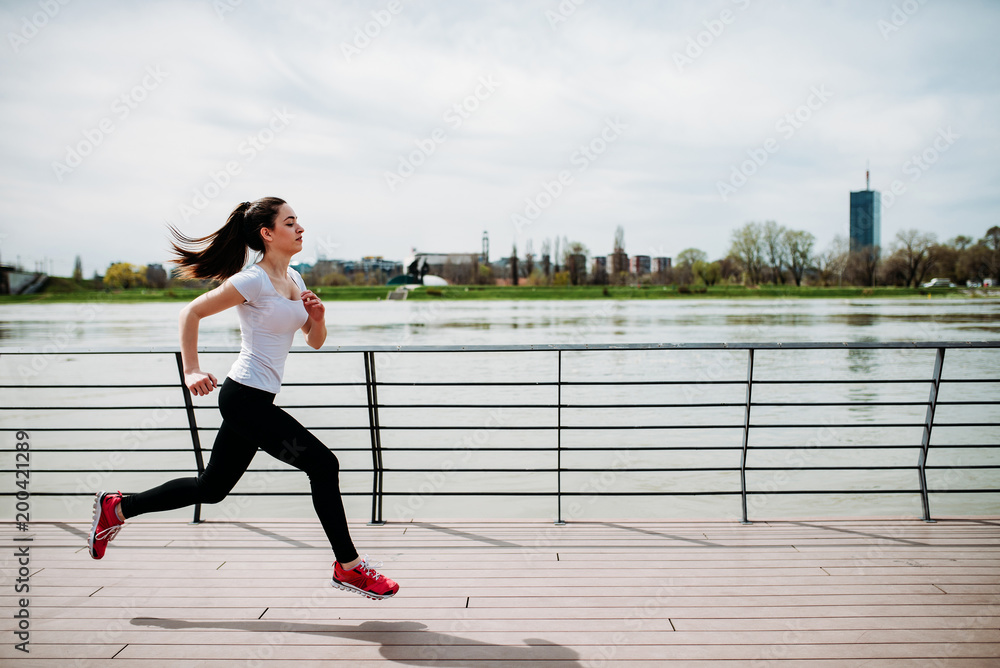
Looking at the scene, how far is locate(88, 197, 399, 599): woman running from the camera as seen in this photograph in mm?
2453

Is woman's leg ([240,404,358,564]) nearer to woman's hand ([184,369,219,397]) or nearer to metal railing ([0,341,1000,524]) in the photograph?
metal railing ([0,341,1000,524])

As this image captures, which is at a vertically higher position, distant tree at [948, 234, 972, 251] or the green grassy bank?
distant tree at [948, 234, 972, 251]

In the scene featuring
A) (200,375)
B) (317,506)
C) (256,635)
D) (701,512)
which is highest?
(200,375)

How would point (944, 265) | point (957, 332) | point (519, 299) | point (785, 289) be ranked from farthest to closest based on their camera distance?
1. point (944, 265)
2. point (785, 289)
3. point (519, 299)
4. point (957, 332)

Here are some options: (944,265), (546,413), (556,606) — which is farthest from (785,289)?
(556,606)

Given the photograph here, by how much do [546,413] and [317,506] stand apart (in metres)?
8.79

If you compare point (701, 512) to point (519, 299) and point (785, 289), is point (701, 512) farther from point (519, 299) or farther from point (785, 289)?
point (785, 289)

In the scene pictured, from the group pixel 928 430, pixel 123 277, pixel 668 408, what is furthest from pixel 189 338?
pixel 123 277

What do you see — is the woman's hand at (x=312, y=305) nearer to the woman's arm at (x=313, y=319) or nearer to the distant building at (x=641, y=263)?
the woman's arm at (x=313, y=319)

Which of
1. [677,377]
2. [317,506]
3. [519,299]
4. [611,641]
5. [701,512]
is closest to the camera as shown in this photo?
[611,641]

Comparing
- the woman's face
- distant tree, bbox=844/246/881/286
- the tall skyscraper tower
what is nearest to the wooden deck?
the woman's face

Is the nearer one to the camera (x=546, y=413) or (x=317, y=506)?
(x=317, y=506)

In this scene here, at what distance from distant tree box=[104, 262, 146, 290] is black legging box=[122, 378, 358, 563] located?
298 feet

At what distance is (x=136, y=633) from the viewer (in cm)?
247
